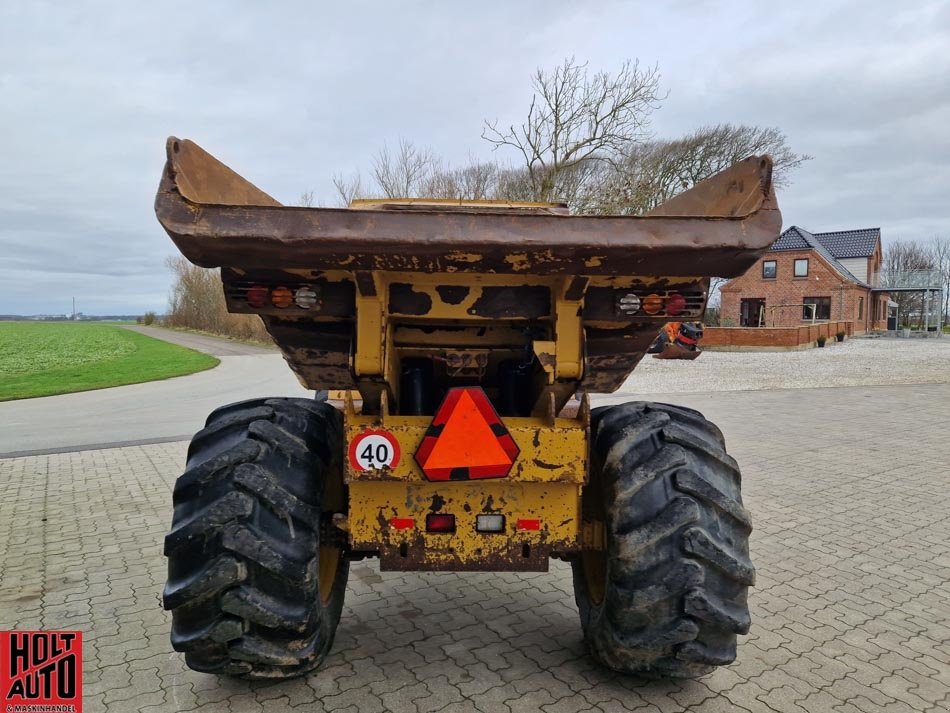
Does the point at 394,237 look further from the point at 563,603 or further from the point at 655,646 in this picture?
the point at 563,603

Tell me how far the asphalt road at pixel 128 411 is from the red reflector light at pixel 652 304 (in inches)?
322

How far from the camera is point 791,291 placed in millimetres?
43344

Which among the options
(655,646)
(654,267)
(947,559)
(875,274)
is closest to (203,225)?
(654,267)

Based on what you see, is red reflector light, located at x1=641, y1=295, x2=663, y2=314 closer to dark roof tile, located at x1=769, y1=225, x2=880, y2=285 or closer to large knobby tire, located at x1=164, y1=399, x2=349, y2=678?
large knobby tire, located at x1=164, y1=399, x2=349, y2=678

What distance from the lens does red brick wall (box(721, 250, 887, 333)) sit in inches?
1647

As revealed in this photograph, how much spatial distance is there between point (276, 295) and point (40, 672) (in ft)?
6.56

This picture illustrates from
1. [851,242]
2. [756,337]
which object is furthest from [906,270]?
[756,337]

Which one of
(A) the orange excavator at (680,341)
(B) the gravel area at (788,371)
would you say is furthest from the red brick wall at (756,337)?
(A) the orange excavator at (680,341)

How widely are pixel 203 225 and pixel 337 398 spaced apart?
1.76 metres

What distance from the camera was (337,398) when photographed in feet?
12.1

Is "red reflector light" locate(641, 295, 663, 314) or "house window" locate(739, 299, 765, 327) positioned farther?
"house window" locate(739, 299, 765, 327)

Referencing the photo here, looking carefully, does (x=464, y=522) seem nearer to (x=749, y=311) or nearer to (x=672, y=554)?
(x=672, y=554)

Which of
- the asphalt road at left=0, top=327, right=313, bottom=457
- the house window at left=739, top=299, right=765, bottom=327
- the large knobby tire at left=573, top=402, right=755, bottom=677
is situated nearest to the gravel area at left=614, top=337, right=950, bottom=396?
the asphalt road at left=0, top=327, right=313, bottom=457

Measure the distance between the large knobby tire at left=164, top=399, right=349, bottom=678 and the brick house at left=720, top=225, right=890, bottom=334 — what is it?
4114 centimetres
